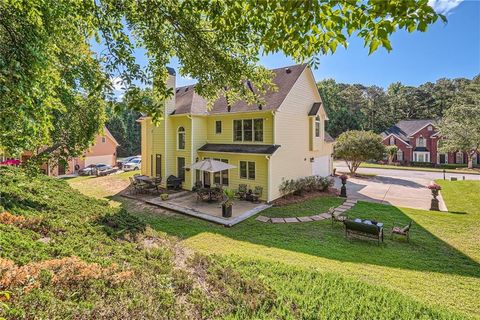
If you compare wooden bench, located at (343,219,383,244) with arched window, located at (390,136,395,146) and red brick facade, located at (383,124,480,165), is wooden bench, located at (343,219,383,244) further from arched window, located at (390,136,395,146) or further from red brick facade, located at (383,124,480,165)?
arched window, located at (390,136,395,146)

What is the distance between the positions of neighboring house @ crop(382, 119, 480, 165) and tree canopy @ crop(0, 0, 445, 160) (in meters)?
49.2

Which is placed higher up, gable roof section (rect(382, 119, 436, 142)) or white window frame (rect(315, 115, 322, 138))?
gable roof section (rect(382, 119, 436, 142))

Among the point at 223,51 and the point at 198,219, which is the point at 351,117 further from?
the point at 223,51

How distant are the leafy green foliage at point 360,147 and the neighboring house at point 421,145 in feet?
78.5

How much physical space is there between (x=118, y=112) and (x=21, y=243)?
3559 mm

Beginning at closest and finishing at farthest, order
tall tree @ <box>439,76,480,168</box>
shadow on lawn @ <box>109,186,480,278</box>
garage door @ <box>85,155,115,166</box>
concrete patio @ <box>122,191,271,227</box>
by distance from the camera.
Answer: shadow on lawn @ <box>109,186,480,278</box> < concrete patio @ <box>122,191,271,227</box> < tall tree @ <box>439,76,480,168</box> < garage door @ <box>85,155,115,166</box>

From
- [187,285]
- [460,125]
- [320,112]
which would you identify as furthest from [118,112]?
[460,125]

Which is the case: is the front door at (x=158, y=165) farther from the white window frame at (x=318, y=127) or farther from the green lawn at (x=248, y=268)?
the white window frame at (x=318, y=127)

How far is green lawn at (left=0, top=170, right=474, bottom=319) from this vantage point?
3652 mm

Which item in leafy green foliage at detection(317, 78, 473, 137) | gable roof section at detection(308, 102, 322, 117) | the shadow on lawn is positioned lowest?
the shadow on lawn

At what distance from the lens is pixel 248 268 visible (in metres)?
5.86

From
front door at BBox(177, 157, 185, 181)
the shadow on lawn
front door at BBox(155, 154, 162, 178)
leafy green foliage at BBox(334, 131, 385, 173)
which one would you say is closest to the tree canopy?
the shadow on lawn

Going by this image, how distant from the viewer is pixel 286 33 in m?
3.10

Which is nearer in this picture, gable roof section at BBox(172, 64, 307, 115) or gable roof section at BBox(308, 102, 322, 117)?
gable roof section at BBox(172, 64, 307, 115)
